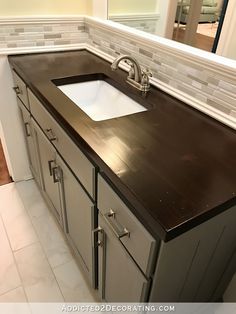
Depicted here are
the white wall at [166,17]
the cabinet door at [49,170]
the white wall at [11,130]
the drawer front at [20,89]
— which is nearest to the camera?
the cabinet door at [49,170]

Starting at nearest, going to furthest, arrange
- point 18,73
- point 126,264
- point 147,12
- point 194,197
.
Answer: point 194,197 < point 126,264 < point 18,73 < point 147,12

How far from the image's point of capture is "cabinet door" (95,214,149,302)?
2.43 feet

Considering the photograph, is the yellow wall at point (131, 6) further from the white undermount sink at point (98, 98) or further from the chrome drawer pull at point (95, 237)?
the chrome drawer pull at point (95, 237)

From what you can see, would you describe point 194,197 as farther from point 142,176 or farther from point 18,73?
point 18,73

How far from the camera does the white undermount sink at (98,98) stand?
50.3 inches

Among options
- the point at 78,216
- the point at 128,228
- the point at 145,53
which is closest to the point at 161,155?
the point at 128,228

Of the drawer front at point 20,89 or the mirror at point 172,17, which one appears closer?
the drawer front at point 20,89

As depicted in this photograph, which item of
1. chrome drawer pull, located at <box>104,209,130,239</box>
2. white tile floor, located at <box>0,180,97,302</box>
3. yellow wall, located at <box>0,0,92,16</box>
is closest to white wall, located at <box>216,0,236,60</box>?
yellow wall, located at <box>0,0,92,16</box>

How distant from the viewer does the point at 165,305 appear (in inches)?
31.4

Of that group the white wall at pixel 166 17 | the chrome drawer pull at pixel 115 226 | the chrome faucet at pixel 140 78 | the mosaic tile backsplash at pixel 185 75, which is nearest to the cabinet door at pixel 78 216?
the chrome drawer pull at pixel 115 226

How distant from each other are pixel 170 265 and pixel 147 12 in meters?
1.78

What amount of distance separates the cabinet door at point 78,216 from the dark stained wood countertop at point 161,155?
229mm

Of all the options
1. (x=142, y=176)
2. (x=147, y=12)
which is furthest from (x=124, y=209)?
(x=147, y=12)

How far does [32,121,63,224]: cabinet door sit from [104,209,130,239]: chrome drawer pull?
0.48 metres
